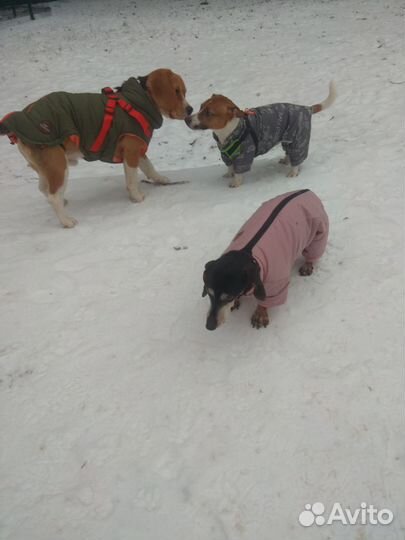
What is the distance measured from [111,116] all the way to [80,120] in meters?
0.33

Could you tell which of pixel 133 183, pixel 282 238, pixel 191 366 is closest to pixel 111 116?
pixel 133 183

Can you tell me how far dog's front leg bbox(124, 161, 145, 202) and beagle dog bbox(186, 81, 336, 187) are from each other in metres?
0.85

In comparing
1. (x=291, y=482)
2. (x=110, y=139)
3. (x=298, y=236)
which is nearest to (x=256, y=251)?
(x=298, y=236)

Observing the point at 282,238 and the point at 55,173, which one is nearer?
the point at 282,238

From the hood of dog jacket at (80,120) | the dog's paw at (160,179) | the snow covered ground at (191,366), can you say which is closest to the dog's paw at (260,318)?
the snow covered ground at (191,366)

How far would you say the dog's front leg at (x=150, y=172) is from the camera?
5059 millimetres

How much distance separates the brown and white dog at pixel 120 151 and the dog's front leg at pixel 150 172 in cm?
17

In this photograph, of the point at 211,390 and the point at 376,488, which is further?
the point at 211,390

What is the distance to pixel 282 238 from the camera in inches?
112

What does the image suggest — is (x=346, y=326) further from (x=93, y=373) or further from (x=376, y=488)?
(x=93, y=373)

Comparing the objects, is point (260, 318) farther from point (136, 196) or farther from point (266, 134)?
point (266, 134)

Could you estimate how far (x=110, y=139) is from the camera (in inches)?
170

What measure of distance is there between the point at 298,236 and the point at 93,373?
1727 mm

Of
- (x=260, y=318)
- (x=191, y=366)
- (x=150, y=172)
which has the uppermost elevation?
(x=150, y=172)
